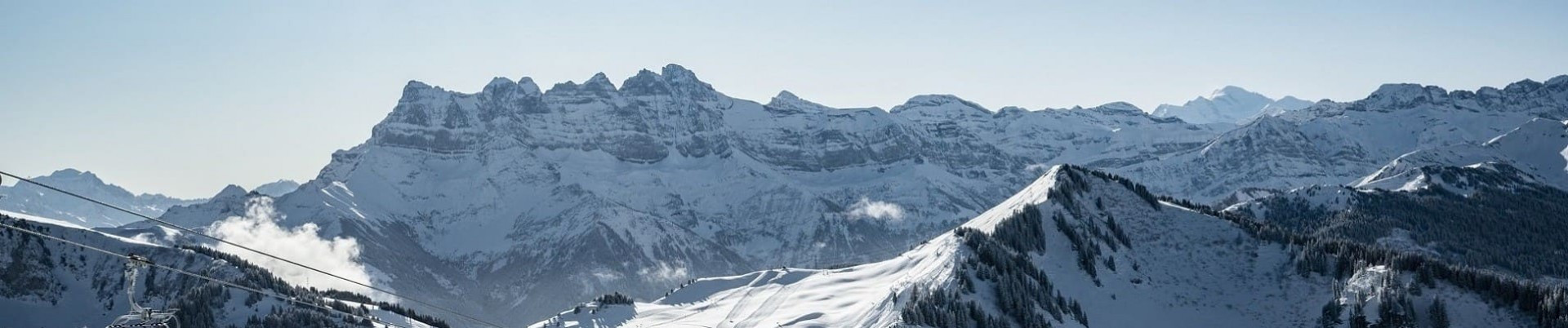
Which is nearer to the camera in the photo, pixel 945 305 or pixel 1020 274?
pixel 945 305

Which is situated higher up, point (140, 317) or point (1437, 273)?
point (140, 317)

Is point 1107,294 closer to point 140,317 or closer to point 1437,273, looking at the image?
point 1437,273

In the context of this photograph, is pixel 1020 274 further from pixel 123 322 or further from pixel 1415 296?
pixel 123 322

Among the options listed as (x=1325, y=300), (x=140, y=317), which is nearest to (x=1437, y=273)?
(x=1325, y=300)

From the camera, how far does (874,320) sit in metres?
177

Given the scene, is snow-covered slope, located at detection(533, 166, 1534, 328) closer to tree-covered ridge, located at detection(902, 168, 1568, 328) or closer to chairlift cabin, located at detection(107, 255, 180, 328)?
tree-covered ridge, located at detection(902, 168, 1568, 328)

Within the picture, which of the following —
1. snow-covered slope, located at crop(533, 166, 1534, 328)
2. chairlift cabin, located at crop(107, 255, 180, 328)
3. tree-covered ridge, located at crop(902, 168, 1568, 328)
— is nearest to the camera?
chairlift cabin, located at crop(107, 255, 180, 328)

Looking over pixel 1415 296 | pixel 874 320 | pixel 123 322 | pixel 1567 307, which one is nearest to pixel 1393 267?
pixel 1415 296

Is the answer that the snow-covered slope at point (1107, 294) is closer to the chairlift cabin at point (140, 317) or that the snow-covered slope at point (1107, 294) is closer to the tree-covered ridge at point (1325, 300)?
the tree-covered ridge at point (1325, 300)

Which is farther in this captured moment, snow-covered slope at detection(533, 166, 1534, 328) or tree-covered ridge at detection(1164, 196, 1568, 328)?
snow-covered slope at detection(533, 166, 1534, 328)

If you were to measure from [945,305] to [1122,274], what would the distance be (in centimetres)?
4300

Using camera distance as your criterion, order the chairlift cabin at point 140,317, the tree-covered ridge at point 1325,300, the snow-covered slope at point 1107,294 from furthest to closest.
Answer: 1. the snow-covered slope at point 1107,294
2. the tree-covered ridge at point 1325,300
3. the chairlift cabin at point 140,317

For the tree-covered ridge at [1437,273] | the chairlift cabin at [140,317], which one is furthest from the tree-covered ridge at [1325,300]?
the chairlift cabin at [140,317]

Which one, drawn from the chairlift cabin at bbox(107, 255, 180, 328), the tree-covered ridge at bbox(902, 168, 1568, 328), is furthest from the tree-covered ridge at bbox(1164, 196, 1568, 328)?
the chairlift cabin at bbox(107, 255, 180, 328)
